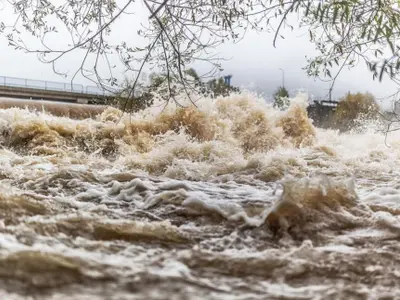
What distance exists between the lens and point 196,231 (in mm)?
3182

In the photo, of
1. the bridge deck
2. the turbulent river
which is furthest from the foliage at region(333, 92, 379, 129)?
the turbulent river

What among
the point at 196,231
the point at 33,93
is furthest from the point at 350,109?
the point at 196,231

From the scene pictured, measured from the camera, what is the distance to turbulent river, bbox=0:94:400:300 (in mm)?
2174

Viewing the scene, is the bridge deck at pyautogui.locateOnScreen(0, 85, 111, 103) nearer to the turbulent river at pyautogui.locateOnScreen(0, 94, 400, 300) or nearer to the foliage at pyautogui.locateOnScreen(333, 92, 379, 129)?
the foliage at pyautogui.locateOnScreen(333, 92, 379, 129)

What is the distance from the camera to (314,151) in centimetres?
949

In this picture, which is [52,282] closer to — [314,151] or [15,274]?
[15,274]

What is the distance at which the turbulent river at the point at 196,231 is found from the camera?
217cm

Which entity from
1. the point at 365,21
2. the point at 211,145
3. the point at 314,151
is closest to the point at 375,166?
the point at 314,151

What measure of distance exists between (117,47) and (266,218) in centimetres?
240

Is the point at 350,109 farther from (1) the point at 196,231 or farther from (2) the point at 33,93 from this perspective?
(1) the point at 196,231

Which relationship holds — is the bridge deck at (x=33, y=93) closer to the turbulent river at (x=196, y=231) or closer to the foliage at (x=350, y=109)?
the foliage at (x=350, y=109)

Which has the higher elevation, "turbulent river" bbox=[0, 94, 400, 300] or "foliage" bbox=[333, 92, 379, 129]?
"foliage" bbox=[333, 92, 379, 129]

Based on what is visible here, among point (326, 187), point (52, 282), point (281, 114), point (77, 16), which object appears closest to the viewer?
point (52, 282)

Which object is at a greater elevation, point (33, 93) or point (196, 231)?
point (33, 93)
